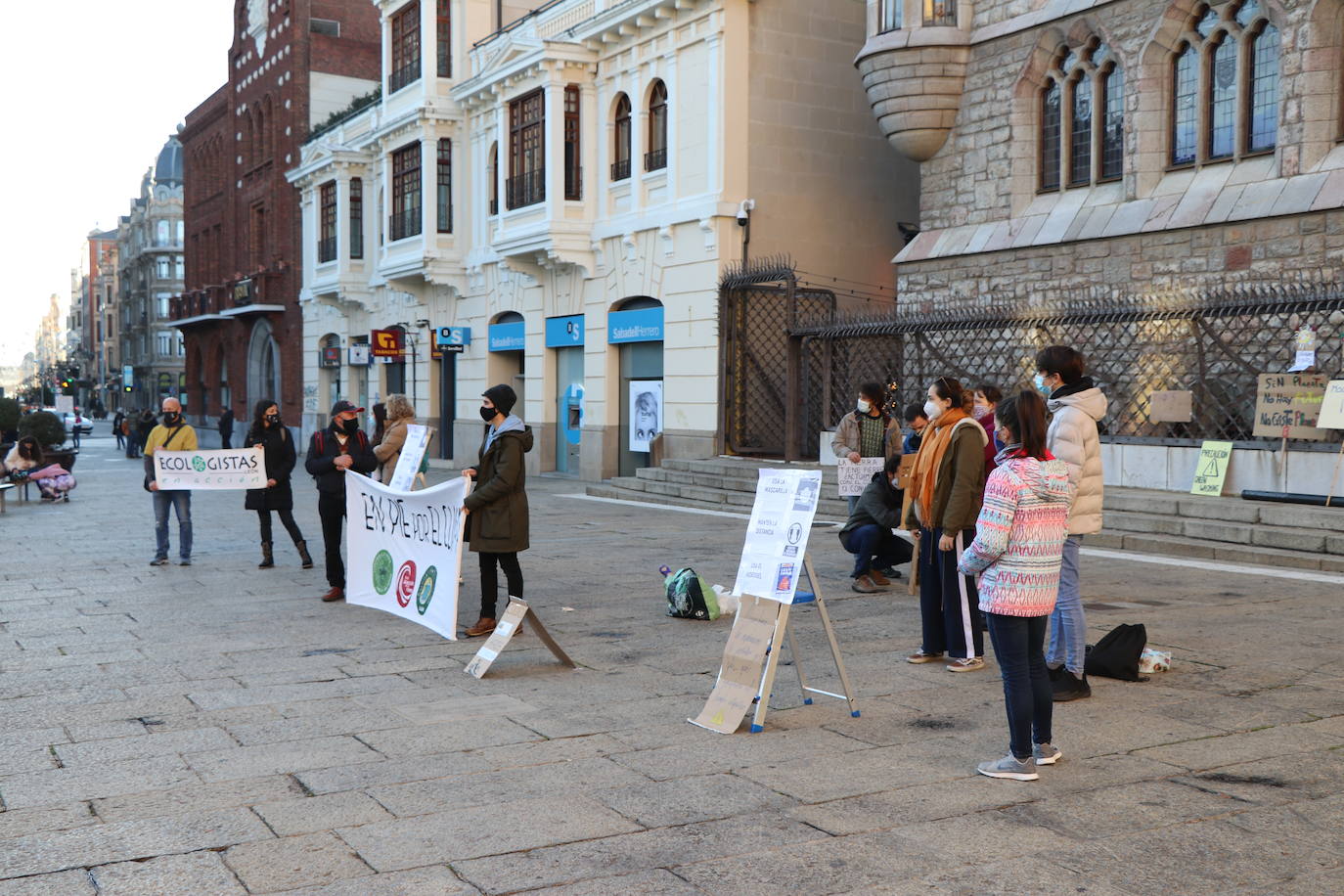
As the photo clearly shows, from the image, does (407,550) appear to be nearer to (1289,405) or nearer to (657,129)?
(1289,405)

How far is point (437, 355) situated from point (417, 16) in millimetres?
8423

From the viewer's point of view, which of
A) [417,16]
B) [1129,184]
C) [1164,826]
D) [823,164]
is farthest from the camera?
[417,16]

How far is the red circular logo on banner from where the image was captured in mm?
9430

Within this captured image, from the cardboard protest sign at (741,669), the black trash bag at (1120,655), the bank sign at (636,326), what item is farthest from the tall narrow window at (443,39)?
the cardboard protest sign at (741,669)

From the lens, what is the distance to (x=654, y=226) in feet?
78.8

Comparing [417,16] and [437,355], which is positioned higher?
[417,16]

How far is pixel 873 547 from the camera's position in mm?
10617

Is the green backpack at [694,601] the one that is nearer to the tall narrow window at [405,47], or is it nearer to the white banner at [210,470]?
the white banner at [210,470]

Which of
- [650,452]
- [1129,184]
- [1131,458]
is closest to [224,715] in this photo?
[1131,458]

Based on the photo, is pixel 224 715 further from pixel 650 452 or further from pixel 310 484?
pixel 310 484

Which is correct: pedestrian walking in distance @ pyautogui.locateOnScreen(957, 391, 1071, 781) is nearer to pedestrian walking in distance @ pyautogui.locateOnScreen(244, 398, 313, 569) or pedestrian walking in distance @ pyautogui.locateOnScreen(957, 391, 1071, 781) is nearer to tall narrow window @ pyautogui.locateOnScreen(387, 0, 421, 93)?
pedestrian walking in distance @ pyautogui.locateOnScreen(244, 398, 313, 569)

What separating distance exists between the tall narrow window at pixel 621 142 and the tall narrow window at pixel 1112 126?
980 cm

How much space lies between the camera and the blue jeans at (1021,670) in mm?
5391

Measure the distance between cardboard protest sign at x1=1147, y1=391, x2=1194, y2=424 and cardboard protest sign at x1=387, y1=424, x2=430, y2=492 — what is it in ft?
29.3
